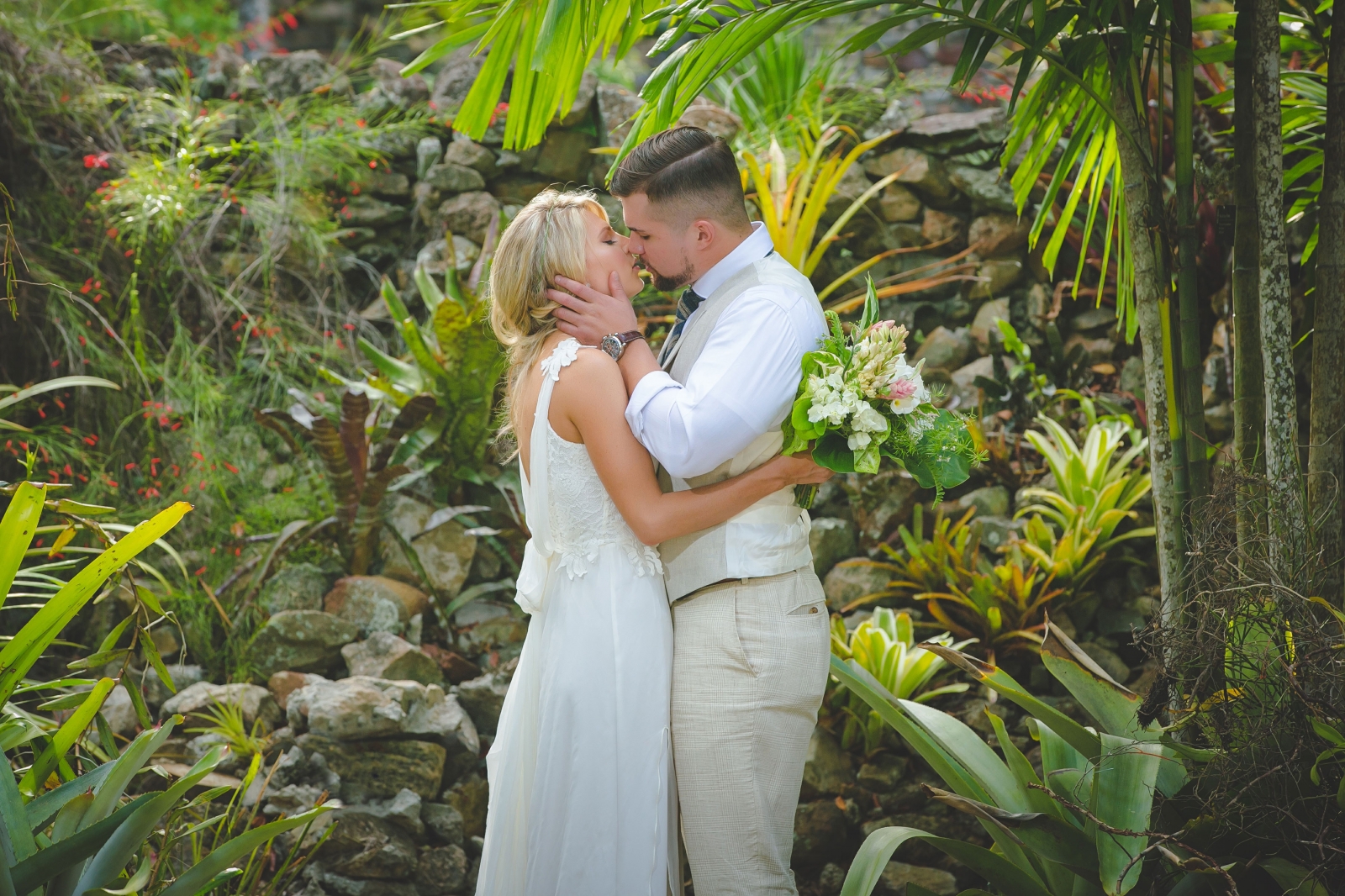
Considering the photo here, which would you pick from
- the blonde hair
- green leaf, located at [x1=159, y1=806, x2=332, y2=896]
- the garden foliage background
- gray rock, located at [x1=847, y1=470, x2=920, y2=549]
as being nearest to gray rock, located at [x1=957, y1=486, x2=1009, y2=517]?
the garden foliage background

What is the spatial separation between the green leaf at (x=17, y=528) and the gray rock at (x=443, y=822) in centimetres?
145

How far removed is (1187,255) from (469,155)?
4137mm

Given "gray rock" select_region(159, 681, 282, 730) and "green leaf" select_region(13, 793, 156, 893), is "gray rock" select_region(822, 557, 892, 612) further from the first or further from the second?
"green leaf" select_region(13, 793, 156, 893)

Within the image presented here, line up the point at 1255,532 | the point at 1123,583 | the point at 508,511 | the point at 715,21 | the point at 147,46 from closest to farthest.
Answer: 1. the point at 1255,532
2. the point at 715,21
3. the point at 1123,583
4. the point at 508,511
5. the point at 147,46

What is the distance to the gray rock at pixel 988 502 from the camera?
4.21m

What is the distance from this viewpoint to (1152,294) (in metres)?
2.39

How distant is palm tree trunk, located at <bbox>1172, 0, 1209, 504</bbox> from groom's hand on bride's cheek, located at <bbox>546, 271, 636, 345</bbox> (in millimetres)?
1302

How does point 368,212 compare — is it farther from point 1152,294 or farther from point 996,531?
point 1152,294

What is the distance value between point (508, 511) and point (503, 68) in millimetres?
2256

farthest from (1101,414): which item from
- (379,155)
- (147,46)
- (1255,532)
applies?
(147,46)

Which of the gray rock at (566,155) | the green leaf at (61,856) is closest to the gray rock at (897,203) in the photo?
the gray rock at (566,155)

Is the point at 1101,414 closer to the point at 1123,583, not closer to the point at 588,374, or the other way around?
the point at 1123,583

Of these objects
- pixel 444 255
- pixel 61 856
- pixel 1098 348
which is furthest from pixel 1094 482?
pixel 61 856

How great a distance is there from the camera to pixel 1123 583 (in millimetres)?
3805
